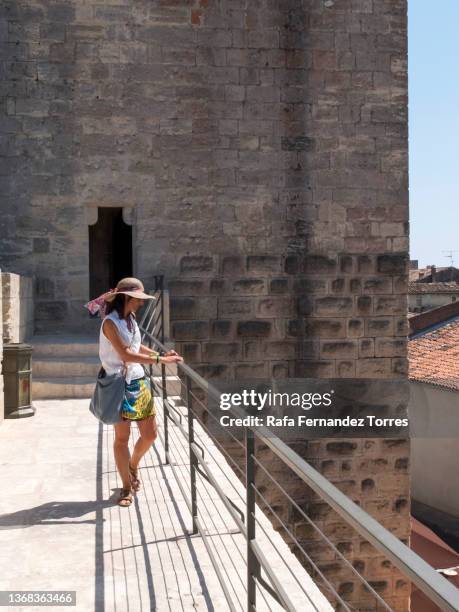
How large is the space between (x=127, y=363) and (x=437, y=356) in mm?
15878

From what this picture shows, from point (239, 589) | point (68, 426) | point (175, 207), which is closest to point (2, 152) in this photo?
point (175, 207)

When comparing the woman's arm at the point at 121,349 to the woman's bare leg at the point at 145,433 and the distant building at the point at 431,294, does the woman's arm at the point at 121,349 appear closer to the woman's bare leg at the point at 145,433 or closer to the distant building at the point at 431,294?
the woman's bare leg at the point at 145,433

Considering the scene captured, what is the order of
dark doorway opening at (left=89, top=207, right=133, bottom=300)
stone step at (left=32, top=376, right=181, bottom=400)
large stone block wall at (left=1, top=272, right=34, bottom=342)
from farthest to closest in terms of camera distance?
dark doorway opening at (left=89, top=207, right=133, bottom=300), stone step at (left=32, top=376, right=181, bottom=400), large stone block wall at (left=1, top=272, right=34, bottom=342)

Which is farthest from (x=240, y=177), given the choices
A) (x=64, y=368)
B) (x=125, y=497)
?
(x=125, y=497)

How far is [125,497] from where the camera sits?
3969 mm

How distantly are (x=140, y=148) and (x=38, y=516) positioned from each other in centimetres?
485

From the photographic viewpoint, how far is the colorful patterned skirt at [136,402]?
392cm

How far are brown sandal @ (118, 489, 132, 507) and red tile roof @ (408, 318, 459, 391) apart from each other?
1393cm

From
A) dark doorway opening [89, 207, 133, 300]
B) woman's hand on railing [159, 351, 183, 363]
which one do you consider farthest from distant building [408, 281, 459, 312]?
woman's hand on railing [159, 351, 183, 363]

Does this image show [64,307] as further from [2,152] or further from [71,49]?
[71,49]

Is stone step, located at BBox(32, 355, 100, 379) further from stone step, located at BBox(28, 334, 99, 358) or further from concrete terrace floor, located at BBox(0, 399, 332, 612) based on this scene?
concrete terrace floor, located at BBox(0, 399, 332, 612)

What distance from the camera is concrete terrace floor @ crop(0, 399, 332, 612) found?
2.97m

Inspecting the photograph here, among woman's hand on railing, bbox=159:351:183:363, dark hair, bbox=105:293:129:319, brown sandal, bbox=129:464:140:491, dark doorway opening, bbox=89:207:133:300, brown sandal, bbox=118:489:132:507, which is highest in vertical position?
dark doorway opening, bbox=89:207:133:300

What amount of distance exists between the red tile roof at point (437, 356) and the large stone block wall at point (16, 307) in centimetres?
1184
